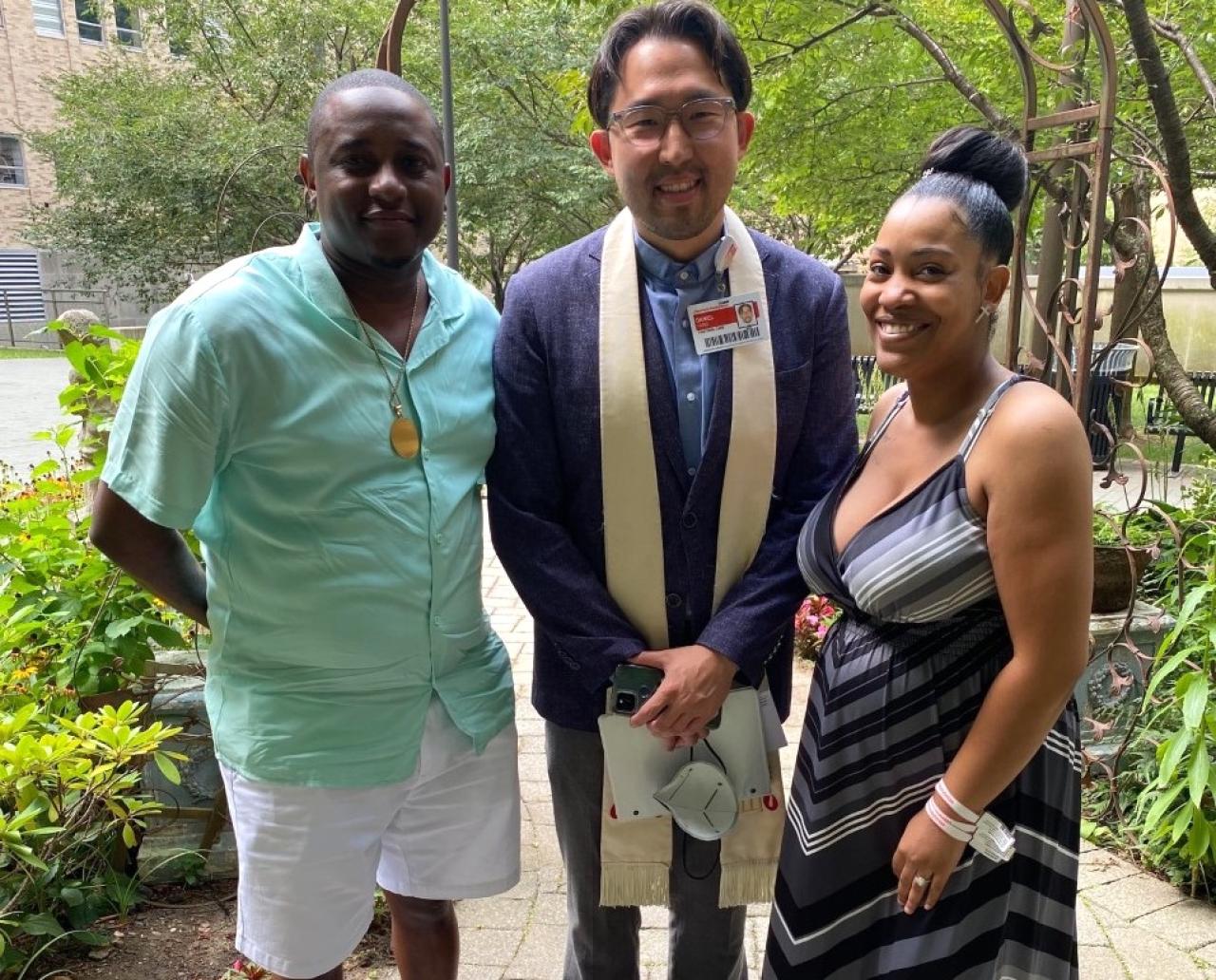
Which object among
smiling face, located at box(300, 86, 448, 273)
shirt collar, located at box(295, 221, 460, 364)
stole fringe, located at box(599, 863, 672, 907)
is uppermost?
smiling face, located at box(300, 86, 448, 273)

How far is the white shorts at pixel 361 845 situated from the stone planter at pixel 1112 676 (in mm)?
2384

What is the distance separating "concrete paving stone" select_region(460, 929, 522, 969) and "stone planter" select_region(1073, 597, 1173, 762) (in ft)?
6.96

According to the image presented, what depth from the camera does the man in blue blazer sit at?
5.59 ft

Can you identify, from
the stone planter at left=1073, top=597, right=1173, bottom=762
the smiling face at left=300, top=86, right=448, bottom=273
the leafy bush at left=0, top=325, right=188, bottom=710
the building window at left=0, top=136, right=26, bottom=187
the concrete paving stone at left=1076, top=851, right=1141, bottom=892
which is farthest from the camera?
the building window at left=0, top=136, right=26, bottom=187

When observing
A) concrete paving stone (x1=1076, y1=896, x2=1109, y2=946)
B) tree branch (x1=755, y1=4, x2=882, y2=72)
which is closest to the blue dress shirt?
concrete paving stone (x1=1076, y1=896, x2=1109, y2=946)

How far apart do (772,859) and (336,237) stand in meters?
1.42

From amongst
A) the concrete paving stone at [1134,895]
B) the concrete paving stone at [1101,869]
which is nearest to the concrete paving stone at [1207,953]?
the concrete paving stone at [1134,895]

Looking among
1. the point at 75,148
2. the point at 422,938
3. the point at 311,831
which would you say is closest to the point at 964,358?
the point at 311,831

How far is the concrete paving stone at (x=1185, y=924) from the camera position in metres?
2.71

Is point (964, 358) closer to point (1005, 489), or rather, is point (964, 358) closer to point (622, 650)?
point (1005, 489)

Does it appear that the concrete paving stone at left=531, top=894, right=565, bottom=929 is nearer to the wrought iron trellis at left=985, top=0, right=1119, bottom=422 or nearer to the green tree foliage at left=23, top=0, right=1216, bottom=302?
the wrought iron trellis at left=985, top=0, right=1119, bottom=422

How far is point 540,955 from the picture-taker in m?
2.61

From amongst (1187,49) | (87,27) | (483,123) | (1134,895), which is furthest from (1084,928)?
(87,27)

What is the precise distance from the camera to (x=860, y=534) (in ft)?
5.19
